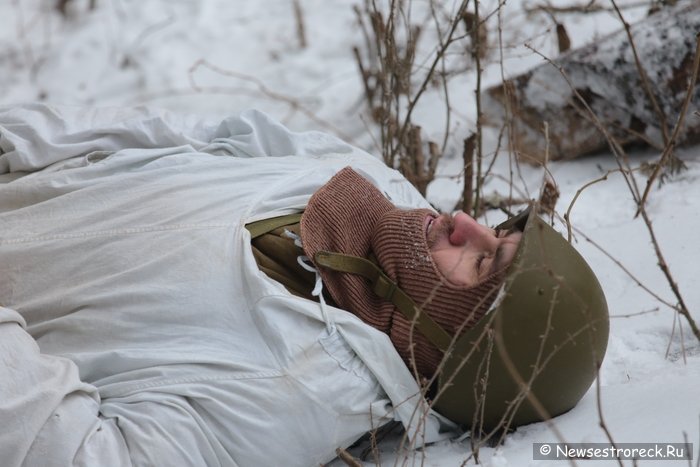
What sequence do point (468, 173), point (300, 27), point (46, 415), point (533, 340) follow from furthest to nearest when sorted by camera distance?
point (300, 27), point (468, 173), point (533, 340), point (46, 415)

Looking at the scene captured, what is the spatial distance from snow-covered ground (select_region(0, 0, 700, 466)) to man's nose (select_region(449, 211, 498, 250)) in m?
0.26

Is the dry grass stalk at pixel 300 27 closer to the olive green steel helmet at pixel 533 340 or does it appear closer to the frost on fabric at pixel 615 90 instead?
the frost on fabric at pixel 615 90

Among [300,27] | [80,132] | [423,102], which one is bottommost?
[423,102]

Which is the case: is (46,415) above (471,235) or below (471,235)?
below

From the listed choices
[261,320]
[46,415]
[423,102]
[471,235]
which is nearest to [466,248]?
[471,235]

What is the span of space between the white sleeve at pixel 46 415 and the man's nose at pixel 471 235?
89 cm

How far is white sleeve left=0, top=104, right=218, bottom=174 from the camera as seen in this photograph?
7.88ft

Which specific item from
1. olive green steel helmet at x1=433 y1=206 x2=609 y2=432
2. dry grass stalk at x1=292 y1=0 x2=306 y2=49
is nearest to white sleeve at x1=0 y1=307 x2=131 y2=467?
olive green steel helmet at x1=433 y1=206 x2=609 y2=432

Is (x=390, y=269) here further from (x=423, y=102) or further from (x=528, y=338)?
(x=423, y=102)

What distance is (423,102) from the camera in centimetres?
417

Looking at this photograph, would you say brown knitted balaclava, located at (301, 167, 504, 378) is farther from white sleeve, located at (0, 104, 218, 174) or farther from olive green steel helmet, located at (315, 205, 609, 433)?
white sleeve, located at (0, 104, 218, 174)

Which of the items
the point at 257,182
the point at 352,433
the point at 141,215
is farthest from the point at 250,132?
the point at 352,433

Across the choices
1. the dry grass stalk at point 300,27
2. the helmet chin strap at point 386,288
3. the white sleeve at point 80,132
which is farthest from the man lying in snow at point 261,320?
the dry grass stalk at point 300,27

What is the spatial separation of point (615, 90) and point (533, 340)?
5.96 feet
